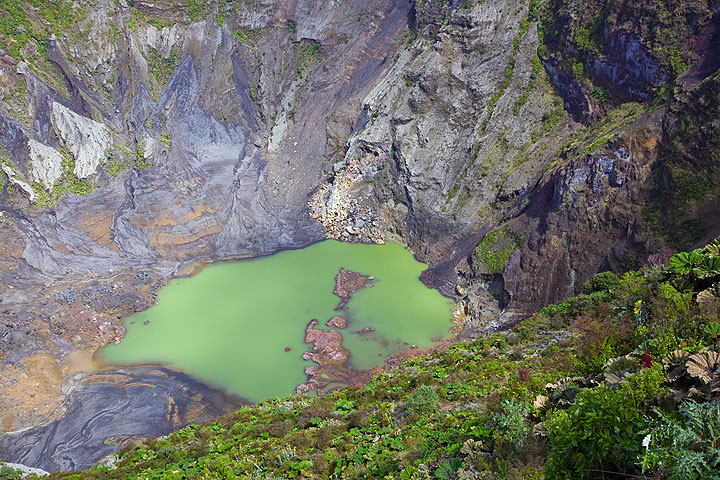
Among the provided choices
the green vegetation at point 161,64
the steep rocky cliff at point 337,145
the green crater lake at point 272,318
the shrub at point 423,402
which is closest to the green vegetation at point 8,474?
the steep rocky cliff at point 337,145

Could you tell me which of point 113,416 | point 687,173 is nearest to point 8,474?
point 113,416

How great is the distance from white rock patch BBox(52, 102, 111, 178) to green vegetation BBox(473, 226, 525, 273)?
1114 inches

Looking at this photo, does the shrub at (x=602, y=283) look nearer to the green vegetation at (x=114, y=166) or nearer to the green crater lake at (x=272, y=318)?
the green crater lake at (x=272, y=318)

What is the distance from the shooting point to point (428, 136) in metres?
34.9

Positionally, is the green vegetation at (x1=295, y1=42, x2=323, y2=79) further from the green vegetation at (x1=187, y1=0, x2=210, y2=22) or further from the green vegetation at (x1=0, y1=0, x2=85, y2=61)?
the green vegetation at (x1=0, y1=0, x2=85, y2=61)

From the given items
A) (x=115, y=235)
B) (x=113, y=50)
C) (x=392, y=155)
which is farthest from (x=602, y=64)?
(x=113, y=50)

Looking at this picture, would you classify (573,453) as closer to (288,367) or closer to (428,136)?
(288,367)

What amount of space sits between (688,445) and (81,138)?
41.0 meters

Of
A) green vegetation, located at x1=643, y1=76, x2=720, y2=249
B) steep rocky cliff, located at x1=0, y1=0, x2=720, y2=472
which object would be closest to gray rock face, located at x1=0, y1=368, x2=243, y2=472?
steep rocky cliff, located at x1=0, y1=0, x2=720, y2=472

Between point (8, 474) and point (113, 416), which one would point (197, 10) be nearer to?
point (113, 416)

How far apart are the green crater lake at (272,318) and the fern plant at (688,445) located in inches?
801

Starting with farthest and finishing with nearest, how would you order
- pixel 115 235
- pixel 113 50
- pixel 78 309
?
pixel 113 50 < pixel 115 235 < pixel 78 309

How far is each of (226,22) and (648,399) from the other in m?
48.0

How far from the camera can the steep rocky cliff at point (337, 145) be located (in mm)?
24250
